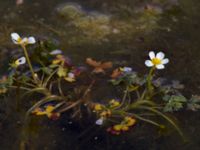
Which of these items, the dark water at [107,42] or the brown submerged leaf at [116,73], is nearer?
the dark water at [107,42]

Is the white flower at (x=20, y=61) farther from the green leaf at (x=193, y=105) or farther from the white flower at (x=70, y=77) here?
the green leaf at (x=193, y=105)

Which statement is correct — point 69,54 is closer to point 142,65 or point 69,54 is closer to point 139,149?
point 142,65

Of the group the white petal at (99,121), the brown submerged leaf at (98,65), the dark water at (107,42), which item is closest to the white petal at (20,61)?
the dark water at (107,42)

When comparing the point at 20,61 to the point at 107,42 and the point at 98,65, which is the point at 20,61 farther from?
the point at 107,42

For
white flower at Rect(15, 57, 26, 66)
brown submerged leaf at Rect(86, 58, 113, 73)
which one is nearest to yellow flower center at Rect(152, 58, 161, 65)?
brown submerged leaf at Rect(86, 58, 113, 73)

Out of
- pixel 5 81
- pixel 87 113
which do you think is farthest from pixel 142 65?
pixel 5 81

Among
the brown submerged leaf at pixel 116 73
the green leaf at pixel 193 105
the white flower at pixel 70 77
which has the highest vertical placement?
the brown submerged leaf at pixel 116 73

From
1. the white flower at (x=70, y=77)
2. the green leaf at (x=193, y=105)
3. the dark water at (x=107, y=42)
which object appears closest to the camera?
the dark water at (x=107, y=42)
